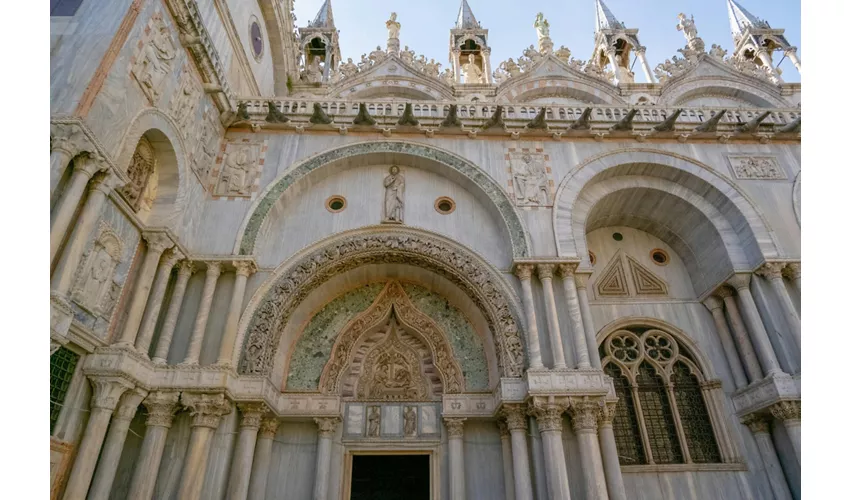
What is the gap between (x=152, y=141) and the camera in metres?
8.52

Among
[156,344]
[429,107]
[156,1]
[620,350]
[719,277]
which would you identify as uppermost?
[429,107]

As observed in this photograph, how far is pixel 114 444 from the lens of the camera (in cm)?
686

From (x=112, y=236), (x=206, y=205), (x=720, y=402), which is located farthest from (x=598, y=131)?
(x=112, y=236)

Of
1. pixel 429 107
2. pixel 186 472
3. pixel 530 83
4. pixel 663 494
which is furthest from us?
pixel 530 83

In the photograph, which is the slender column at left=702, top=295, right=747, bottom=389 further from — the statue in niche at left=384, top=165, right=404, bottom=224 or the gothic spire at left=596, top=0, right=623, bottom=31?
the gothic spire at left=596, top=0, right=623, bottom=31

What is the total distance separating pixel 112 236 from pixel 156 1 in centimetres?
436

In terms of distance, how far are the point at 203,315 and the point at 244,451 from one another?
2.56m

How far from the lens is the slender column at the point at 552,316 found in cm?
827

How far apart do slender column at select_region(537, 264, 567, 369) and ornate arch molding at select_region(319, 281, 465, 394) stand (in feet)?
7.50

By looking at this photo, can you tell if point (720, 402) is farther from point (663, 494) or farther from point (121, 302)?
point (121, 302)

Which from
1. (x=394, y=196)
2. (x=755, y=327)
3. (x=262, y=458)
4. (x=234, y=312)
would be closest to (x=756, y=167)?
(x=755, y=327)

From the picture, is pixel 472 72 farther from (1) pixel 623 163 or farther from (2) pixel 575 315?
(2) pixel 575 315

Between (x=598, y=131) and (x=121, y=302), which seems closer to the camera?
(x=121, y=302)

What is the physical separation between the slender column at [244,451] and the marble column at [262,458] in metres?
0.26
